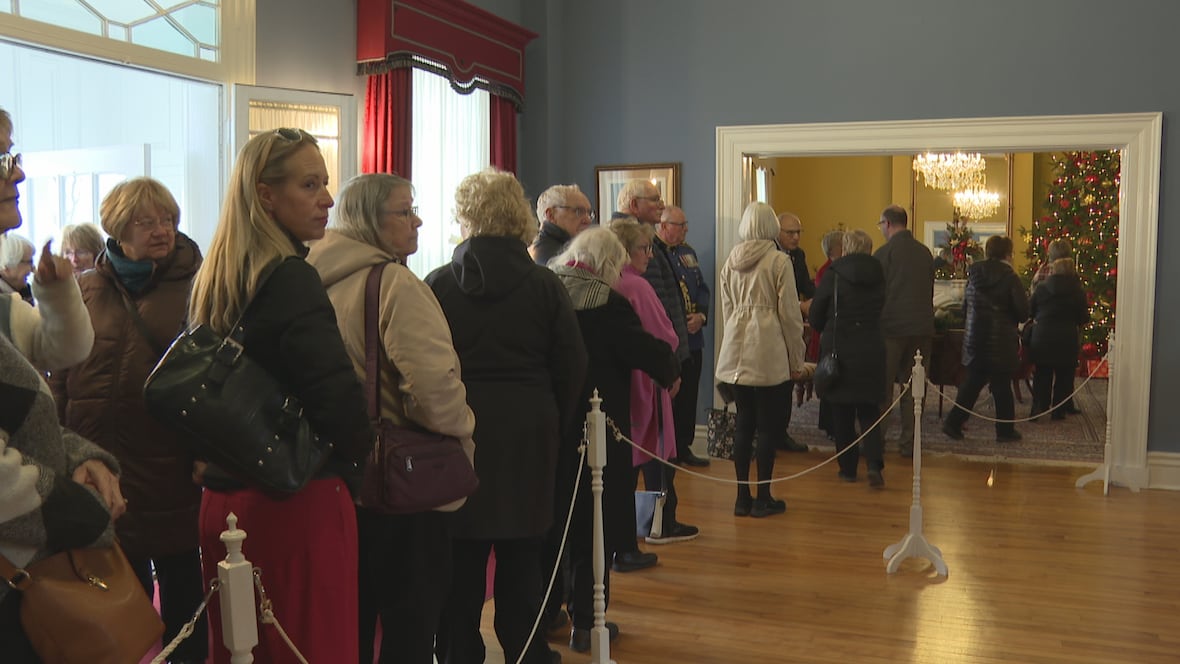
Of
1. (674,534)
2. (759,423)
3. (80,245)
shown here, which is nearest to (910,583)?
(674,534)

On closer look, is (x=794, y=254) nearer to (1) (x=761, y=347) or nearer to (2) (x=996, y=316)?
(2) (x=996, y=316)

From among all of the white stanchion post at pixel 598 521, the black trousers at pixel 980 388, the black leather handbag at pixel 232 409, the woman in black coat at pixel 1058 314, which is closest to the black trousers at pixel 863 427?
the black trousers at pixel 980 388

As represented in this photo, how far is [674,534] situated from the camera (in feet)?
17.6

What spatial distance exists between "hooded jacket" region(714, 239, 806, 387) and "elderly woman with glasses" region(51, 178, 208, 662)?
3.29 metres

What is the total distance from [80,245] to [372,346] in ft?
6.87

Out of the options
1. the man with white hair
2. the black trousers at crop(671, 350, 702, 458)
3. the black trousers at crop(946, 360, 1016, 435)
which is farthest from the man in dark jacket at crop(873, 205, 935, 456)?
the man with white hair

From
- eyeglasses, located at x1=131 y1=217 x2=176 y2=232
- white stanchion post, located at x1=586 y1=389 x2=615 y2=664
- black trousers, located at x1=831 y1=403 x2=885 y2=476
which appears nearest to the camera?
eyeglasses, located at x1=131 y1=217 x2=176 y2=232

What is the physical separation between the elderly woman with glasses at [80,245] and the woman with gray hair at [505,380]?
5.30 ft

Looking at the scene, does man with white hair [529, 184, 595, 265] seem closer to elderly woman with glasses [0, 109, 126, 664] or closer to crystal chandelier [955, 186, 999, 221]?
elderly woman with glasses [0, 109, 126, 664]

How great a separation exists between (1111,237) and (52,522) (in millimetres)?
12317

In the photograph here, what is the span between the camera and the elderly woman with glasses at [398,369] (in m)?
2.46

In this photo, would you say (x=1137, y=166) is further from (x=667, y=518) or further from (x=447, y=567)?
(x=447, y=567)

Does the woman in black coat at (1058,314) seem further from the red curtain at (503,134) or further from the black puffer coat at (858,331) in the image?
the red curtain at (503,134)

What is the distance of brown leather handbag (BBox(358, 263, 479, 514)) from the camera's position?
243 centimetres
